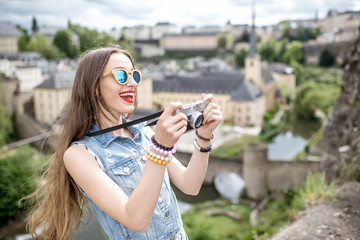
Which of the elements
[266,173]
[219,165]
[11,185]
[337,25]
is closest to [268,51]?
[337,25]

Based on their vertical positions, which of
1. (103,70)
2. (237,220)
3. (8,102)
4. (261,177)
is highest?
(103,70)

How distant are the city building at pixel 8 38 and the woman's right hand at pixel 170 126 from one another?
181 feet

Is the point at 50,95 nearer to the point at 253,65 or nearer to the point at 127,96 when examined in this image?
the point at 253,65

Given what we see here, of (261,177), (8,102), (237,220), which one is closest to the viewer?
(237,220)

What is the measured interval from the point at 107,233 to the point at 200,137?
2.13 ft

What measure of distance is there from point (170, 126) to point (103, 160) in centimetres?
41

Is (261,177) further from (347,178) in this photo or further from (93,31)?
(93,31)

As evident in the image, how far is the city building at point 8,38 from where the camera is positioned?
2014 inches

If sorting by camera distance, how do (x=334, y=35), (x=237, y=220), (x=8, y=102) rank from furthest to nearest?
1. (x=334, y=35)
2. (x=8, y=102)
3. (x=237, y=220)

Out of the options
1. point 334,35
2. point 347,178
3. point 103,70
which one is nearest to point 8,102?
point 347,178

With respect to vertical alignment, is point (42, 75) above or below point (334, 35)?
below

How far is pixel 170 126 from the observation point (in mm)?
1429

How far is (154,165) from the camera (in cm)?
147

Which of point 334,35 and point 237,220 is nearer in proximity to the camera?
point 237,220
